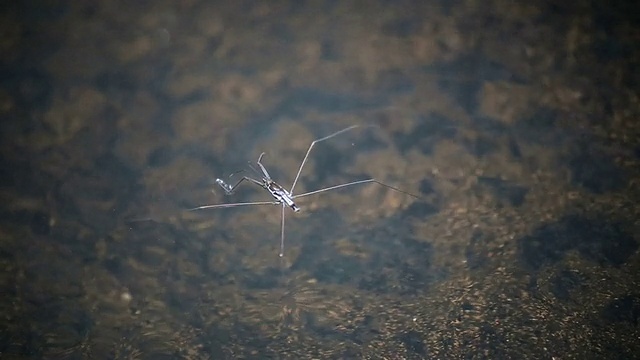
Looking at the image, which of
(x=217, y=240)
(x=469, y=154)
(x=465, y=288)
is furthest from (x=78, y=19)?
(x=465, y=288)

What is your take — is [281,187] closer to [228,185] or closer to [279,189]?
[279,189]

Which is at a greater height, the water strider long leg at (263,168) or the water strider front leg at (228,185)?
the water strider long leg at (263,168)

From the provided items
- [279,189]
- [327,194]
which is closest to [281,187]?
[279,189]

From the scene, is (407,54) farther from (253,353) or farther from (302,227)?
(253,353)

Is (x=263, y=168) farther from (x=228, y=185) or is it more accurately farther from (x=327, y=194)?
(x=327, y=194)

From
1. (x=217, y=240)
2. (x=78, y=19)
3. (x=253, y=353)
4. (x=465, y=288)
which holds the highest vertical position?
(x=78, y=19)

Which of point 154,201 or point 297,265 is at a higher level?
point 154,201

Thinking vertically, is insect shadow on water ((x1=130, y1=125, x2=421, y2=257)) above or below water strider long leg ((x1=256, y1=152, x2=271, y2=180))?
below

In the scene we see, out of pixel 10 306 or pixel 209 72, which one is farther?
pixel 209 72
